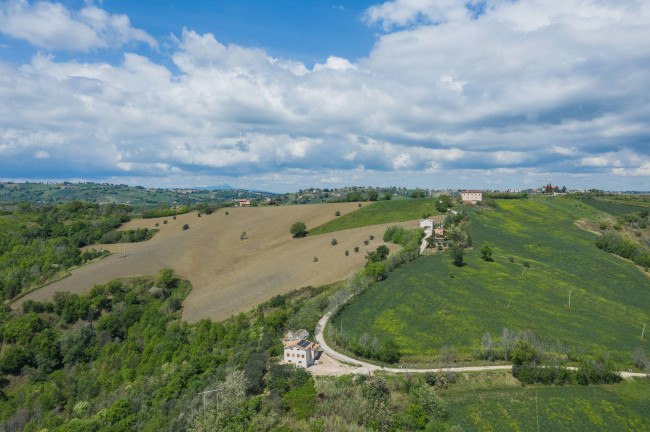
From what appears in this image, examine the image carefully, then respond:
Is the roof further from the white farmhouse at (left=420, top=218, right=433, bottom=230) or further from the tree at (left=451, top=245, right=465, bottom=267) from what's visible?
the white farmhouse at (left=420, top=218, right=433, bottom=230)

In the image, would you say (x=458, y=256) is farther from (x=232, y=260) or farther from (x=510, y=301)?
(x=232, y=260)

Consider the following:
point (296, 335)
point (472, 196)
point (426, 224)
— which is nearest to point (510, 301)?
point (296, 335)

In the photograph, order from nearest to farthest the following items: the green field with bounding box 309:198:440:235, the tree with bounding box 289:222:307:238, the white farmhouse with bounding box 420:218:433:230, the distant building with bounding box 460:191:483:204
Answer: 1. the white farmhouse with bounding box 420:218:433:230
2. the tree with bounding box 289:222:307:238
3. the green field with bounding box 309:198:440:235
4. the distant building with bounding box 460:191:483:204

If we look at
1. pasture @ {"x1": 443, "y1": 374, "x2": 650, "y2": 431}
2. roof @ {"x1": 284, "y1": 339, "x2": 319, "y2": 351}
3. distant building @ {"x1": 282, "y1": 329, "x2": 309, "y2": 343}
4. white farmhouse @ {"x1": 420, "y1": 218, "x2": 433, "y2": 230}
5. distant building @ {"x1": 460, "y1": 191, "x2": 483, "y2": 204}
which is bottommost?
pasture @ {"x1": 443, "y1": 374, "x2": 650, "y2": 431}

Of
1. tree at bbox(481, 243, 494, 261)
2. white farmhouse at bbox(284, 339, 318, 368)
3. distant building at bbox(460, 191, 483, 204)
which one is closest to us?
white farmhouse at bbox(284, 339, 318, 368)

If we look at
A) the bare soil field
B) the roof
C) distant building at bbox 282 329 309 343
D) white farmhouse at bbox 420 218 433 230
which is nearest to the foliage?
the bare soil field

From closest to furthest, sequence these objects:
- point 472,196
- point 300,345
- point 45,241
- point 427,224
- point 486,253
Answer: point 300,345 → point 486,253 → point 427,224 → point 45,241 → point 472,196

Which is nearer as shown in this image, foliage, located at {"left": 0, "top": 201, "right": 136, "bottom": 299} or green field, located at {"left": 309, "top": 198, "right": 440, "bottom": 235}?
foliage, located at {"left": 0, "top": 201, "right": 136, "bottom": 299}
